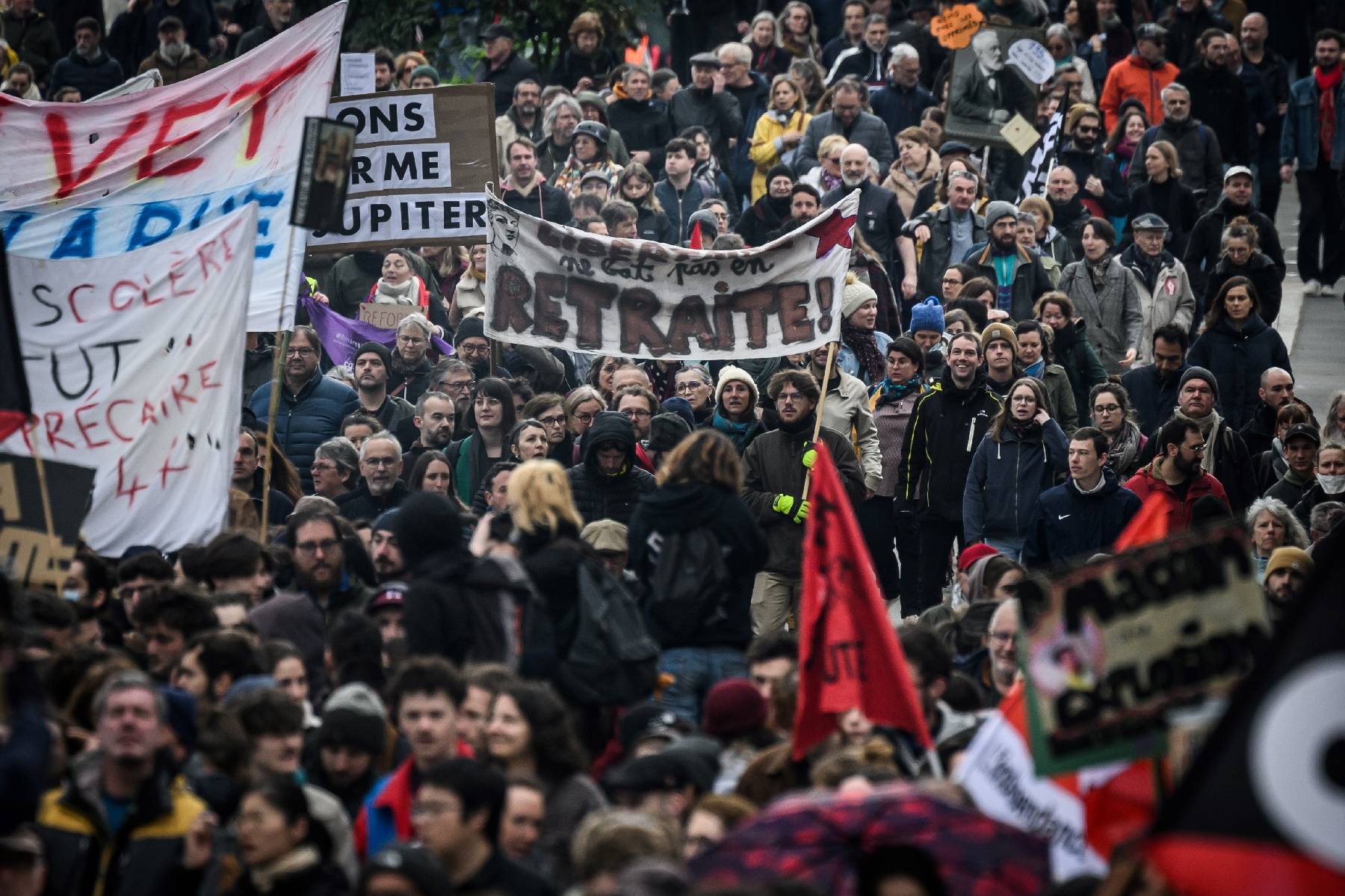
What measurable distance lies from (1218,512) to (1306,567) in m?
0.94

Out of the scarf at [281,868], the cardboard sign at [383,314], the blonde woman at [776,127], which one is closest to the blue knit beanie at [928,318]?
the cardboard sign at [383,314]

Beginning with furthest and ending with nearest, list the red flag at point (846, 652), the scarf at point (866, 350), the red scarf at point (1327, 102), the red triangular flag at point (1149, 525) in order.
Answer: the red scarf at point (1327, 102)
the scarf at point (866, 350)
the red triangular flag at point (1149, 525)
the red flag at point (846, 652)

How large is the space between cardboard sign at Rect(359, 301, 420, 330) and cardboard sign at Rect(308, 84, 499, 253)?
1778 mm

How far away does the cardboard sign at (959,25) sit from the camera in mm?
20703

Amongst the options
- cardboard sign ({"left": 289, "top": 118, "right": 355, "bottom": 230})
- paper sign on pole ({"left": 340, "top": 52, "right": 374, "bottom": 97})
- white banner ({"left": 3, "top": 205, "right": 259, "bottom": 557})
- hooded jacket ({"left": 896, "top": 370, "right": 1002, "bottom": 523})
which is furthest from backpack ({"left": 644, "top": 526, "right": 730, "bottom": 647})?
paper sign on pole ({"left": 340, "top": 52, "right": 374, "bottom": 97})

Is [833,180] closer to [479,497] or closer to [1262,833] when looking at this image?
[479,497]

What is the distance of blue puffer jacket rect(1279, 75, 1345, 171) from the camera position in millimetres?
20000

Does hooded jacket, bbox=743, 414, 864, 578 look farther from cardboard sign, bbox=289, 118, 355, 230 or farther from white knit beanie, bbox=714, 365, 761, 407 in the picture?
cardboard sign, bbox=289, 118, 355, 230

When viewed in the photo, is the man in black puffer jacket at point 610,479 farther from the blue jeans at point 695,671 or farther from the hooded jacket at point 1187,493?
the hooded jacket at point 1187,493

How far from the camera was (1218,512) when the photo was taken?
11273 mm

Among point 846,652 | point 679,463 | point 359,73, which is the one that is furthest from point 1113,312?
point 846,652

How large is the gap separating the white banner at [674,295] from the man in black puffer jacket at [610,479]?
1539 millimetres

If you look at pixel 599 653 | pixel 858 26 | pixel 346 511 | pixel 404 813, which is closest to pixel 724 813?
pixel 404 813

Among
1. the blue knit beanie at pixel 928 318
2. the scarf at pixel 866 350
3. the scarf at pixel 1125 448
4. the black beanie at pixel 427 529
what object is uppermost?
the blue knit beanie at pixel 928 318
